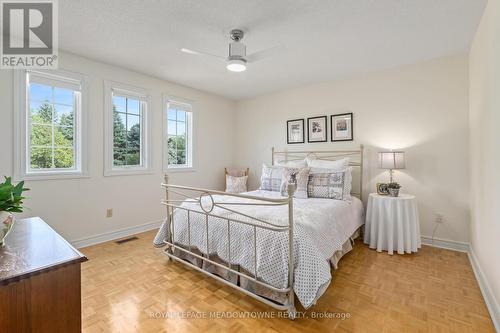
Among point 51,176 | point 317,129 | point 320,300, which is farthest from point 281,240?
point 51,176

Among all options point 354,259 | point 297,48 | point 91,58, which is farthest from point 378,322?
point 91,58

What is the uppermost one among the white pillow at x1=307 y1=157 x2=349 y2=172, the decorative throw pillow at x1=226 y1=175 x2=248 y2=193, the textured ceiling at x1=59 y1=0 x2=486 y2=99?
the textured ceiling at x1=59 y1=0 x2=486 y2=99

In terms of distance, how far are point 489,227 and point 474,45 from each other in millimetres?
1947

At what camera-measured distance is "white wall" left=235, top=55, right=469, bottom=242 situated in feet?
9.70

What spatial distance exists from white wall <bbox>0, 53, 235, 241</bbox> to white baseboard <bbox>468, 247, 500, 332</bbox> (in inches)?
155

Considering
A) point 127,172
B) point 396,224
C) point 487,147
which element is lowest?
point 396,224

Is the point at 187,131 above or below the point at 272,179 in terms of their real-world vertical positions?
above

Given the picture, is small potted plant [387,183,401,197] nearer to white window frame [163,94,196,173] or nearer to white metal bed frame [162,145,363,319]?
white metal bed frame [162,145,363,319]

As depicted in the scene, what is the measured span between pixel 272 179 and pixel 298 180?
521mm

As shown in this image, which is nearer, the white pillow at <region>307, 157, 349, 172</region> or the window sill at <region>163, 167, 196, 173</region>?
the white pillow at <region>307, 157, 349, 172</region>

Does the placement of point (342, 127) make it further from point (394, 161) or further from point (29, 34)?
point (29, 34)

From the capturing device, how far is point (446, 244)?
3039 millimetres

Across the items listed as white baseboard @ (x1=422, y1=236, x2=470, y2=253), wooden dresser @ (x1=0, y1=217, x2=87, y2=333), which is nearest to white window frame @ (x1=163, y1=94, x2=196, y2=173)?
wooden dresser @ (x1=0, y1=217, x2=87, y2=333)

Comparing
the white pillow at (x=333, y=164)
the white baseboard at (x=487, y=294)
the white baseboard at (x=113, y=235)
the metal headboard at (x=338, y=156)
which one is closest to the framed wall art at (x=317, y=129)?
the metal headboard at (x=338, y=156)
